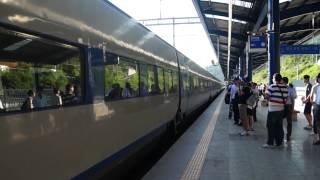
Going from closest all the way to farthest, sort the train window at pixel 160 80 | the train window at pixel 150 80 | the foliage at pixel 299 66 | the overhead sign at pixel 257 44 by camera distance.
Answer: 1. the train window at pixel 150 80
2. the train window at pixel 160 80
3. the overhead sign at pixel 257 44
4. the foliage at pixel 299 66

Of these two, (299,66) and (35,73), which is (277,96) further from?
(299,66)

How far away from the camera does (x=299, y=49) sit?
76.0ft

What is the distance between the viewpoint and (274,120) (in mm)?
10633

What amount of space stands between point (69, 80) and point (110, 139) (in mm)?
1686

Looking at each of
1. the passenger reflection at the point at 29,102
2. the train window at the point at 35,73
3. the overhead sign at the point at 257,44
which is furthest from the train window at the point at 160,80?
the overhead sign at the point at 257,44

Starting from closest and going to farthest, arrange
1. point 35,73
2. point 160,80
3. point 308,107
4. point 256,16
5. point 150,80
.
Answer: point 35,73, point 150,80, point 160,80, point 308,107, point 256,16

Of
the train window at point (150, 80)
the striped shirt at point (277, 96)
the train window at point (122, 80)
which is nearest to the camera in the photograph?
the train window at point (122, 80)

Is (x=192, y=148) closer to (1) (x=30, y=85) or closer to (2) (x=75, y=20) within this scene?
(2) (x=75, y=20)

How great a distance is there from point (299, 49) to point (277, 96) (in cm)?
1341

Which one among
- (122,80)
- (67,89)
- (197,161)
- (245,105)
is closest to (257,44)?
(245,105)

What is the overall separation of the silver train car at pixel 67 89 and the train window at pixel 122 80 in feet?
0.05

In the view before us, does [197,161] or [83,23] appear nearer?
[83,23]

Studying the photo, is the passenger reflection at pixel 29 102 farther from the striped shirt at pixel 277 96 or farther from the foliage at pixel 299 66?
the foliage at pixel 299 66

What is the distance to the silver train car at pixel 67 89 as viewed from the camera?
432 cm
